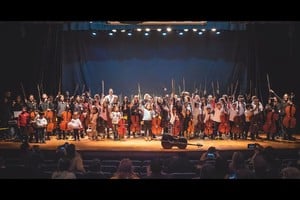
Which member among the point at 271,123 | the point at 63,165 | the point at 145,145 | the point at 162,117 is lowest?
the point at 63,165

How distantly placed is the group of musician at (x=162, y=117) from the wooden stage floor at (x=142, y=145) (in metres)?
0.31

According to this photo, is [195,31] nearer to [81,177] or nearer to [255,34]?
[255,34]

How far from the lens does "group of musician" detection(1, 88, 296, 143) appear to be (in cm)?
1262

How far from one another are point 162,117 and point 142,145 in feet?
4.02

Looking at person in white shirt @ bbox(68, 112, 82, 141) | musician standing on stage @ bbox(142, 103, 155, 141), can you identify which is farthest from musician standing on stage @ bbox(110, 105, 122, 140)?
person in white shirt @ bbox(68, 112, 82, 141)

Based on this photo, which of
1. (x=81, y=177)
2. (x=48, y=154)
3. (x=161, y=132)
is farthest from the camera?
(x=161, y=132)

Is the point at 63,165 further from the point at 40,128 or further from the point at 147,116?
the point at 147,116

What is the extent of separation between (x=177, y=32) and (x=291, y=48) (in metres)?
3.22

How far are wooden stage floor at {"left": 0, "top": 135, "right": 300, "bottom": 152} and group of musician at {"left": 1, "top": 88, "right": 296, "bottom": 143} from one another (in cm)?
31

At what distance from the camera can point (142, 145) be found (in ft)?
38.9

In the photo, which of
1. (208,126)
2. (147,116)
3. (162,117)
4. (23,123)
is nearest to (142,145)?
(147,116)

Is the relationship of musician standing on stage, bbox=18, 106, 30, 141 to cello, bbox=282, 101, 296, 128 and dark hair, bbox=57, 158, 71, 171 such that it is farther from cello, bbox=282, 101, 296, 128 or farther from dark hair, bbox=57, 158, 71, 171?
cello, bbox=282, 101, 296, 128

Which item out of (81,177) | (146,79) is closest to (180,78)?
(146,79)
